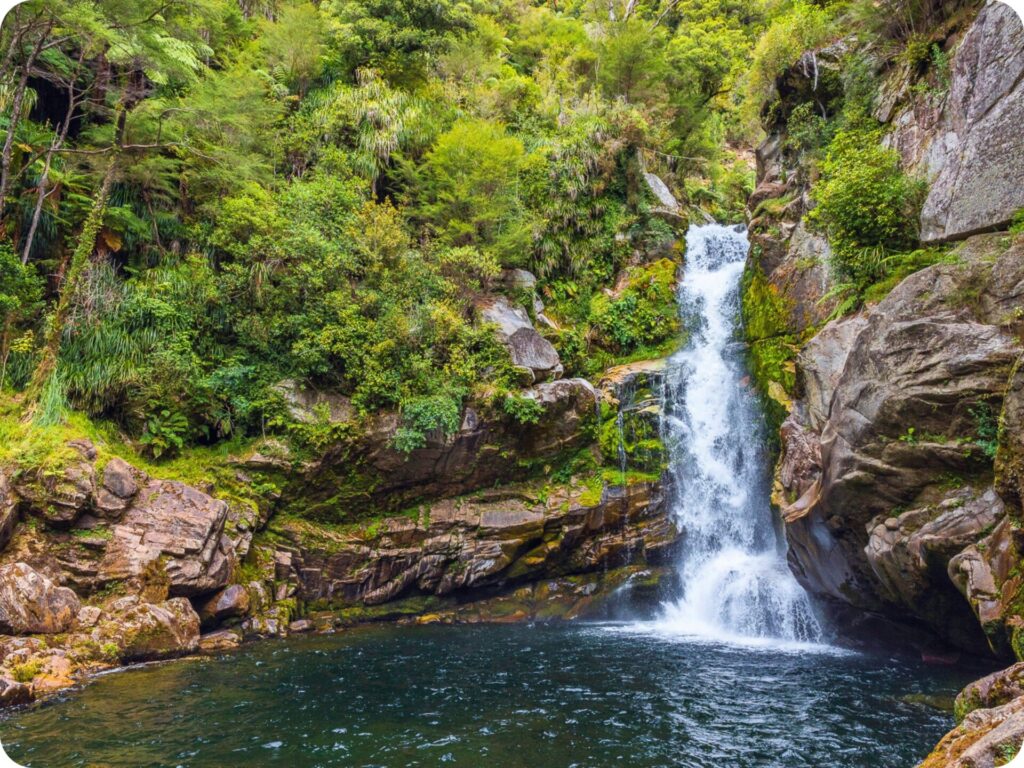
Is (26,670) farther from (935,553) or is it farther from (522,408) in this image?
(935,553)

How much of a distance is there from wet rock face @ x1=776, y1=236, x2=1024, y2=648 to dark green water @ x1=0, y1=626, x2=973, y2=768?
1885 millimetres

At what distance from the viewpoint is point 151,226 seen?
16672mm

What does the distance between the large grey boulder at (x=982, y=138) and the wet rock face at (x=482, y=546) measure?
31.9ft

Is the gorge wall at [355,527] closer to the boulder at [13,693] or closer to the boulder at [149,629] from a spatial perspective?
the boulder at [149,629]

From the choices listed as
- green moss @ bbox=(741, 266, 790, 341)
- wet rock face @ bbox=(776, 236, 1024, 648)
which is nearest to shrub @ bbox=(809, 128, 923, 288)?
wet rock face @ bbox=(776, 236, 1024, 648)

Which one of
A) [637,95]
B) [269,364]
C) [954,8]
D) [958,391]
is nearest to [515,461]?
[269,364]

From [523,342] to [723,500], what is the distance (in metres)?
7.28

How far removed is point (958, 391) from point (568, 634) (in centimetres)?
940

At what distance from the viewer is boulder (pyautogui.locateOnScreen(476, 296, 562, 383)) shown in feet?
55.8

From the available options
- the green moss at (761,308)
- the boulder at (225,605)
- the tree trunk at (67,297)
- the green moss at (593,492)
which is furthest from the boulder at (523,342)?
the tree trunk at (67,297)

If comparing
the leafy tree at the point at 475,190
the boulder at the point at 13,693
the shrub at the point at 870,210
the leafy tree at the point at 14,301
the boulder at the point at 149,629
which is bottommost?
the boulder at the point at 13,693

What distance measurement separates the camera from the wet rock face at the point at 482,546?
48.5 ft

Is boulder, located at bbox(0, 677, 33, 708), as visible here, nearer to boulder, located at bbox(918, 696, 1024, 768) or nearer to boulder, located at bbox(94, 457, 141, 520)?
boulder, located at bbox(94, 457, 141, 520)

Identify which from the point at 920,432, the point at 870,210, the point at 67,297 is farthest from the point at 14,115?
the point at 920,432
